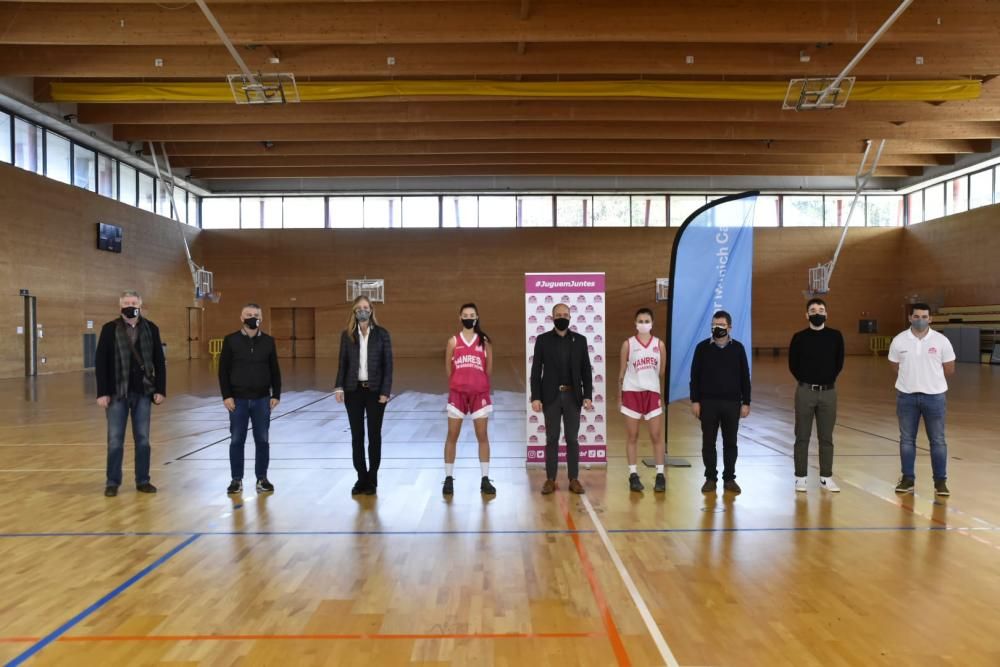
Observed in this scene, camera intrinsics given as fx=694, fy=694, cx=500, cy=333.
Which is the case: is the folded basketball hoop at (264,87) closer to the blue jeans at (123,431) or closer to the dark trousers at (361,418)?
the blue jeans at (123,431)

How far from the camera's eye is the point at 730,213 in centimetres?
742

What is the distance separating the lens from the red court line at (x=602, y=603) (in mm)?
3191

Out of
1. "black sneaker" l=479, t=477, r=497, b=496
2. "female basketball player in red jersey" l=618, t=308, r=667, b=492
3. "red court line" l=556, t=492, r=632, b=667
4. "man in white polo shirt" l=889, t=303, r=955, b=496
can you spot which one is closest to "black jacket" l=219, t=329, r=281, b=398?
"black sneaker" l=479, t=477, r=497, b=496

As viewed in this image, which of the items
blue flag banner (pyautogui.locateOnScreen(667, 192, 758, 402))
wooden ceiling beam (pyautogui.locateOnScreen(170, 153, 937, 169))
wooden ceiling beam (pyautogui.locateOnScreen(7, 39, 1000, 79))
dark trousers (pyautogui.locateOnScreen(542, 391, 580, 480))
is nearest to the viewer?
dark trousers (pyautogui.locateOnScreen(542, 391, 580, 480))

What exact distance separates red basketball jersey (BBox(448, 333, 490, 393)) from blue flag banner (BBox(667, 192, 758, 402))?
7.20 ft

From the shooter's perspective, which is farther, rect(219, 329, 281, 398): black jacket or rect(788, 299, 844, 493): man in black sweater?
rect(219, 329, 281, 398): black jacket

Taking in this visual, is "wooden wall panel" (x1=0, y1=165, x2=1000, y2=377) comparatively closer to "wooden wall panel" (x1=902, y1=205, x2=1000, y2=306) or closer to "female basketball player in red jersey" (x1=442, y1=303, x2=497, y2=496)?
"wooden wall panel" (x1=902, y1=205, x2=1000, y2=306)

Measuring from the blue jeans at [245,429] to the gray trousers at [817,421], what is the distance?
4.99 metres

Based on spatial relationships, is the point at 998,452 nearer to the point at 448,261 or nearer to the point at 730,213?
the point at 730,213

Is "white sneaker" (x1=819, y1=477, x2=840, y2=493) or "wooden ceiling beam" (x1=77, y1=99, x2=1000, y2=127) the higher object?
"wooden ceiling beam" (x1=77, y1=99, x2=1000, y2=127)

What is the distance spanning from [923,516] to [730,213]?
3444 millimetres

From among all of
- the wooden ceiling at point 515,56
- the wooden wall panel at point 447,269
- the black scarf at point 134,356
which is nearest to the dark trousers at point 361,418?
the black scarf at point 134,356

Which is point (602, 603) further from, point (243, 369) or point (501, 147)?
point (501, 147)

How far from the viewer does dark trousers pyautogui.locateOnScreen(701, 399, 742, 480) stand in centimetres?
640
